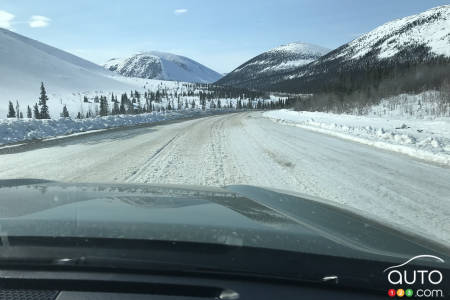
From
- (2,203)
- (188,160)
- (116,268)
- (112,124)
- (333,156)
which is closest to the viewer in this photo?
(116,268)

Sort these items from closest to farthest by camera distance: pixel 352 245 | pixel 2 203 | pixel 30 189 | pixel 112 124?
pixel 352 245 < pixel 2 203 < pixel 30 189 < pixel 112 124

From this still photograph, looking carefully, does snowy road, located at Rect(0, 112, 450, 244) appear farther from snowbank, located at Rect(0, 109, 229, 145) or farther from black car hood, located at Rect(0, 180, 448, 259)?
snowbank, located at Rect(0, 109, 229, 145)

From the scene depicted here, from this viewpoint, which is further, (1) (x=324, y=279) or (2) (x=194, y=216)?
(2) (x=194, y=216)

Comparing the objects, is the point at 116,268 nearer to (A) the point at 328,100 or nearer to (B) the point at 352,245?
(B) the point at 352,245

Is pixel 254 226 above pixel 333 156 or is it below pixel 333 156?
above

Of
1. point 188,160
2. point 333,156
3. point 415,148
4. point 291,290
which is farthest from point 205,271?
point 415,148

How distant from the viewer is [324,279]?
1.74 metres

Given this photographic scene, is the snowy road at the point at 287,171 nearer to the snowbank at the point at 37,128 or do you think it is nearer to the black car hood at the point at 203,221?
the black car hood at the point at 203,221

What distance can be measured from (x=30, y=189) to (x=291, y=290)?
116 inches
